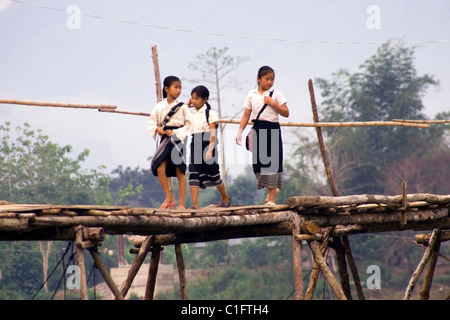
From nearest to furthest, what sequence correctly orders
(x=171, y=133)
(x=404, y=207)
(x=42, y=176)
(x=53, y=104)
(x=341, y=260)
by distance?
1. (x=171, y=133)
2. (x=404, y=207)
3. (x=53, y=104)
4. (x=341, y=260)
5. (x=42, y=176)

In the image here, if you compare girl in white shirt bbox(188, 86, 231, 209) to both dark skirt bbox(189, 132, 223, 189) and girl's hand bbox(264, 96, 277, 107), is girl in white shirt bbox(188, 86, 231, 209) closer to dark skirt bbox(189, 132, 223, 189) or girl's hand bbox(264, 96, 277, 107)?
dark skirt bbox(189, 132, 223, 189)

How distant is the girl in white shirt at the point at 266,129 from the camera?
7949 mm

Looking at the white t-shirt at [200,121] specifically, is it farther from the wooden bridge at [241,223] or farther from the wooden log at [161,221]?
the wooden log at [161,221]

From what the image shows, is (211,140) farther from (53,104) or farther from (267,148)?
(53,104)

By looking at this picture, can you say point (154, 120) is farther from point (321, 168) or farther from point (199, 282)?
point (321, 168)

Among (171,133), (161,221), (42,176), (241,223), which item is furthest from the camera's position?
(42,176)

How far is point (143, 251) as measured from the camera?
324 inches

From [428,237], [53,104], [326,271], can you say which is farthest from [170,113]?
[428,237]

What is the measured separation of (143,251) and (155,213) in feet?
5.63

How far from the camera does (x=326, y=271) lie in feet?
23.7

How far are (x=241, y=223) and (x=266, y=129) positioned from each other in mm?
1186

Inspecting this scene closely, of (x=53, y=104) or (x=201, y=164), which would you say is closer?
(x=201, y=164)

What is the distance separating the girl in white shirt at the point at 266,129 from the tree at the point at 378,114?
2530 centimetres

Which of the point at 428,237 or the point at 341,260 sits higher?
the point at 428,237
